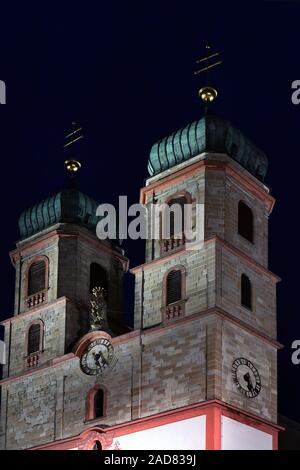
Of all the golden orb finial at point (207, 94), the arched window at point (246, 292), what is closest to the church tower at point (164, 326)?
the arched window at point (246, 292)

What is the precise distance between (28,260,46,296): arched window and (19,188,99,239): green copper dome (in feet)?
5.05

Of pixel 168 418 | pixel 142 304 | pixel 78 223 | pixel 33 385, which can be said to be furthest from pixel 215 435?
pixel 78 223

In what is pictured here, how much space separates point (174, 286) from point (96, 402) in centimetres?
516

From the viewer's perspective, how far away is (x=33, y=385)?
51.2m

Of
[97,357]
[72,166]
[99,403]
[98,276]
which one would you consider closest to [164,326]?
[97,357]

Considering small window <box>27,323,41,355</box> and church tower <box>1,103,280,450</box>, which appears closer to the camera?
church tower <box>1,103,280,450</box>

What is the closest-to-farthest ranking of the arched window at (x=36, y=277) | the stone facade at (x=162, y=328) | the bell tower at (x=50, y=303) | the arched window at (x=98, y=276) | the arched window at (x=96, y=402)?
the stone facade at (x=162, y=328), the arched window at (x=96, y=402), the bell tower at (x=50, y=303), the arched window at (x=36, y=277), the arched window at (x=98, y=276)

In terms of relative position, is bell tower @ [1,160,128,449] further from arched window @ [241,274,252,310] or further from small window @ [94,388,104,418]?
arched window @ [241,274,252,310]

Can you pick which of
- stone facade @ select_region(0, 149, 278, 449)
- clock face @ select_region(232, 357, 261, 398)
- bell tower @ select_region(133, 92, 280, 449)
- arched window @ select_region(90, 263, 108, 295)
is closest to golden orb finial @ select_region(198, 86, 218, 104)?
bell tower @ select_region(133, 92, 280, 449)

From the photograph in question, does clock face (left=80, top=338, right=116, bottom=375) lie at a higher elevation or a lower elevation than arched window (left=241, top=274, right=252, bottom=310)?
lower

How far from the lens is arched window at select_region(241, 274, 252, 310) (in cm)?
4778

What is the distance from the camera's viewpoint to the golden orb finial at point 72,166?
56.2 metres

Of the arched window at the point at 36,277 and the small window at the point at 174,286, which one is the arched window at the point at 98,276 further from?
the small window at the point at 174,286

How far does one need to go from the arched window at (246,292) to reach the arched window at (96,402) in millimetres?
6013
